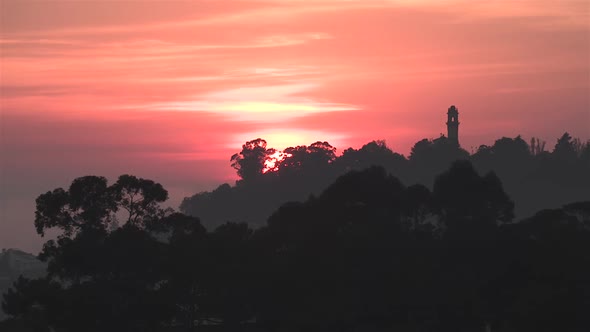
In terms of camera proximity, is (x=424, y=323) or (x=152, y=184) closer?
(x=152, y=184)

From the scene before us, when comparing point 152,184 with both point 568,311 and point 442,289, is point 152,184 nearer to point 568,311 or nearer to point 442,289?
point 442,289

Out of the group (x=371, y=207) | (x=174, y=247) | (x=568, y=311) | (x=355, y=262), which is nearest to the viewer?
(x=568, y=311)

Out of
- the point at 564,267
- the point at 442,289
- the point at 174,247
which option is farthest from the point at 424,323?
the point at 174,247

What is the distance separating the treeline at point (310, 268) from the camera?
209ft

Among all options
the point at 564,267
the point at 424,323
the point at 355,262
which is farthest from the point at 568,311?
the point at 355,262

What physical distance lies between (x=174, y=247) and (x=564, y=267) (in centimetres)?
2277

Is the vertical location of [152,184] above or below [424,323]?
above

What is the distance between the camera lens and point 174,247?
68.9 metres

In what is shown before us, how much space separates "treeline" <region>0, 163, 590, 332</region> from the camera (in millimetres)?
63781

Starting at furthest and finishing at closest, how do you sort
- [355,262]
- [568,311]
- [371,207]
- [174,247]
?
[371,207] → [355,262] → [174,247] → [568,311]

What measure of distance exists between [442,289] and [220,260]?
45.2ft

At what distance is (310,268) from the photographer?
7388 cm

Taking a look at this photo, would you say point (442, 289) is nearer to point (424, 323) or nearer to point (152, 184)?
point (424, 323)

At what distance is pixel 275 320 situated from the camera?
73125 mm
